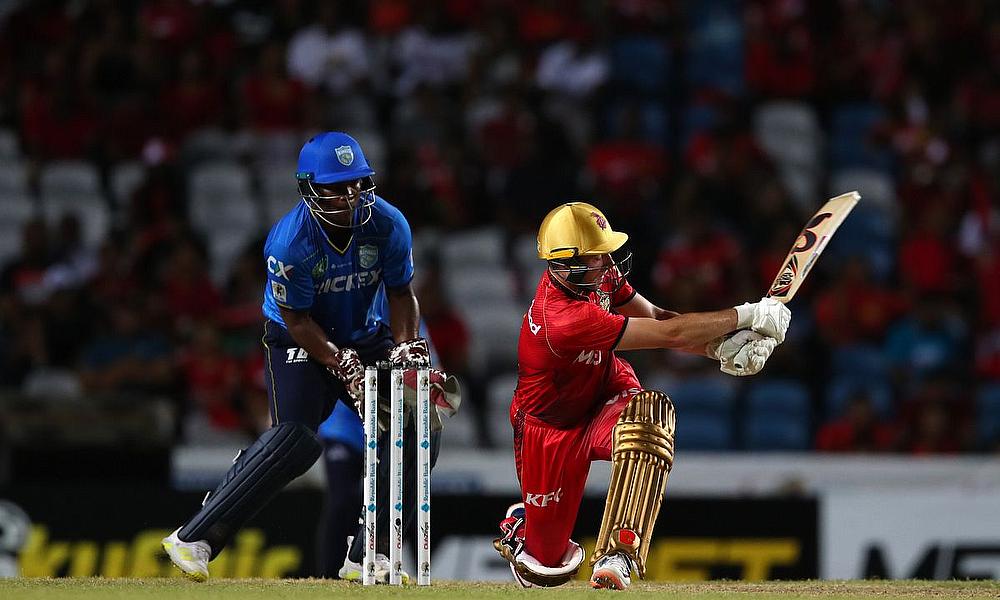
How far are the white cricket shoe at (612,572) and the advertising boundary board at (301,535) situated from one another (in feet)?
10.2

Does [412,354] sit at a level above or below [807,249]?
below

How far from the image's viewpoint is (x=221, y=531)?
6246 mm

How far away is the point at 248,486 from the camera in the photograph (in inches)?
246

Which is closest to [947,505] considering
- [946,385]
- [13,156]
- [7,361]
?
[946,385]

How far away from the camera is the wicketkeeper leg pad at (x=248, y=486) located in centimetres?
623

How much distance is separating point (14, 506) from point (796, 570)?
4477 millimetres

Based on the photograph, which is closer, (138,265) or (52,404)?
(52,404)

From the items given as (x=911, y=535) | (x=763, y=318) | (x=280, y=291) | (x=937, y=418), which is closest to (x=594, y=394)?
(x=763, y=318)

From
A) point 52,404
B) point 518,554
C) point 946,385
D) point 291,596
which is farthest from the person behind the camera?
point 946,385

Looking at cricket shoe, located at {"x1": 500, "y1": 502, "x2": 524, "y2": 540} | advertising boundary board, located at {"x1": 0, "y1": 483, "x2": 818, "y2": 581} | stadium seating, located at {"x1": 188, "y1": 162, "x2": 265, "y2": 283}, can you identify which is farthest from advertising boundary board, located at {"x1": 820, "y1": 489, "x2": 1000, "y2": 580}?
stadium seating, located at {"x1": 188, "y1": 162, "x2": 265, "y2": 283}

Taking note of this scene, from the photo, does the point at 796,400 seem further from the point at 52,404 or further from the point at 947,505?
the point at 52,404

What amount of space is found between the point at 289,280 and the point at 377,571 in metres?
1.27

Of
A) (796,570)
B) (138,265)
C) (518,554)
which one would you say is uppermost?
(138,265)

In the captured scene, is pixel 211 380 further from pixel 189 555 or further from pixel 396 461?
pixel 396 461
